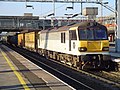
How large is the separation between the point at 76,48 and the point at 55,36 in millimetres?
7738

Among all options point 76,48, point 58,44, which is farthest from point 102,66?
point 58,44

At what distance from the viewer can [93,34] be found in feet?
69.8

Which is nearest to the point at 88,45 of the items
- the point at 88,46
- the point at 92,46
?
the point at 88,46

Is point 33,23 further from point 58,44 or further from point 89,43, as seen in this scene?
point 89,43

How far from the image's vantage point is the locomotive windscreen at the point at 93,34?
2111cm

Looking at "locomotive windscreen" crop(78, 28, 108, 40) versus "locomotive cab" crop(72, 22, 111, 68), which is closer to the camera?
"locomotive cab" crop(72, 22, 111, 68)

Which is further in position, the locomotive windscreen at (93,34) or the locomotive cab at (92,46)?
the locomotive windscreen at (93,34)

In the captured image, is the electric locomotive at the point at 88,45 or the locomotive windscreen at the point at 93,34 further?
the locomotive windscreen at the point at 93,34

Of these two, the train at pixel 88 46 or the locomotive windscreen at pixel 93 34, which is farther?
the locomotive windscreen at pixel 93 34

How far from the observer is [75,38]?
21406 mm

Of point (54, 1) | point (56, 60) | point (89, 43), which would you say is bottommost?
point (56, 60)

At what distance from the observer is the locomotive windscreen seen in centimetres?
2111

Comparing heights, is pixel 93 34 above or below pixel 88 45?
above

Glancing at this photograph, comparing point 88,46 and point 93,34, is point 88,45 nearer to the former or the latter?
point 88,46
